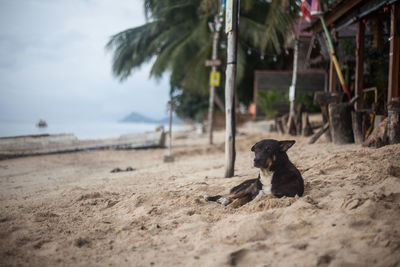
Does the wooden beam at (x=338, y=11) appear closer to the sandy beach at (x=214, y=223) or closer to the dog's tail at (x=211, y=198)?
the sandy beach at (x=214, y=223)

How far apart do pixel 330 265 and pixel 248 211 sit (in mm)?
1104

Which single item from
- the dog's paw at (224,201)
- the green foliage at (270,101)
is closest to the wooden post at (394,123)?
the dog's paw at (224,201)

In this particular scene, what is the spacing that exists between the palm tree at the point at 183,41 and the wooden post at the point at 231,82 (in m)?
8.10

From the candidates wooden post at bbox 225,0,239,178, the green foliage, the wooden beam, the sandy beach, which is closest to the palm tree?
the green foliage

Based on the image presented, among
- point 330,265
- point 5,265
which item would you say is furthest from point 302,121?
point 5,265

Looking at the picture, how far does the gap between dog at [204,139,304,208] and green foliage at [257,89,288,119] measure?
35.7 ft

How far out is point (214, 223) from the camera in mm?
2717

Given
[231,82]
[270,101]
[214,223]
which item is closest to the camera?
[214,223]

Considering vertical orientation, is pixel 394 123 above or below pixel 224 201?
above

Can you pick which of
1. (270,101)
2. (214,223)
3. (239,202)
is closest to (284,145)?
(239,202)

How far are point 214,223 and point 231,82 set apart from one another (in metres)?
2.62

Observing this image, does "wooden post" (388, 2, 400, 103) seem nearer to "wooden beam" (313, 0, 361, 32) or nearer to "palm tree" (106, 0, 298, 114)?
"wooden beam" (313, 0, 361, 32)

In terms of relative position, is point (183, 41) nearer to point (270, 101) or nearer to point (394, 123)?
point (270, 101)

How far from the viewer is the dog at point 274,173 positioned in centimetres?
282
